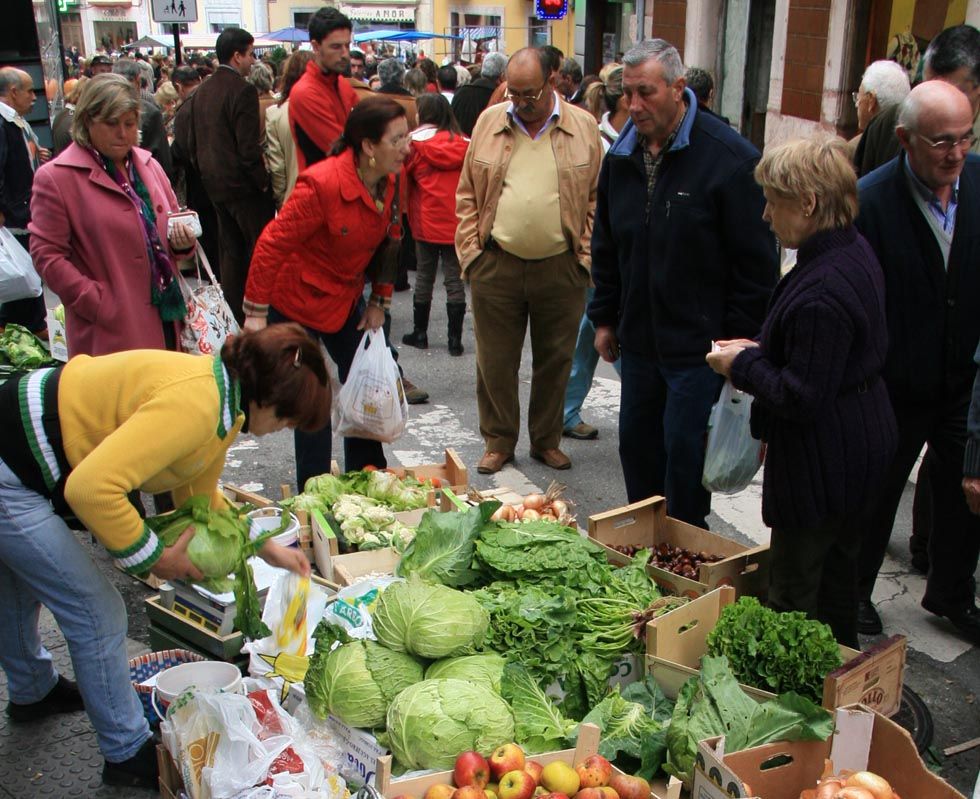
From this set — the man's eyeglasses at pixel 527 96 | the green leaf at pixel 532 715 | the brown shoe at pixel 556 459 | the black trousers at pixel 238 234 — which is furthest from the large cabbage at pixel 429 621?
the black trousers at pixel 238 234

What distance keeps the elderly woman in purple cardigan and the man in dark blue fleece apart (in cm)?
78

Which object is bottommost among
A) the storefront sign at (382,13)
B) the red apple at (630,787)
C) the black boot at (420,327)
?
the black boot at (420,327)

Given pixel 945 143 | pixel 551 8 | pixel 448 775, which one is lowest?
pixel 448 775

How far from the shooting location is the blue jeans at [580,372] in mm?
6078

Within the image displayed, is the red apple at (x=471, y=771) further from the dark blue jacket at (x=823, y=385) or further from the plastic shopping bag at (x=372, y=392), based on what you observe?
the plastic shopping bag at (x=372, y=392)

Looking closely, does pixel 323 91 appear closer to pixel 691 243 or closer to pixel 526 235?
pixel 526 235

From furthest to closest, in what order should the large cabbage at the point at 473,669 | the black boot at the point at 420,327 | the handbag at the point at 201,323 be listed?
the black boot at the point at 420,327
the handbag at the point at 201,323
the large cabbage at the point at 473,669

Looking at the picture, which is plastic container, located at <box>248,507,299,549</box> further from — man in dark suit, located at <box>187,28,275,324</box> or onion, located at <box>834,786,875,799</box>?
man in dark suit, located at <box>187,28,275,324</box>

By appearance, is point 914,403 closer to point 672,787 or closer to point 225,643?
point 672,787

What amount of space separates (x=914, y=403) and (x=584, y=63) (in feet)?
50.8

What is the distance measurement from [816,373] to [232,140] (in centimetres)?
564

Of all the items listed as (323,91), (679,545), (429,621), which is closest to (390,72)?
(323,91)

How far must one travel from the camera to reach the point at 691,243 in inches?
154

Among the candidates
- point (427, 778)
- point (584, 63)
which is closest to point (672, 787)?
point (427, 778)
